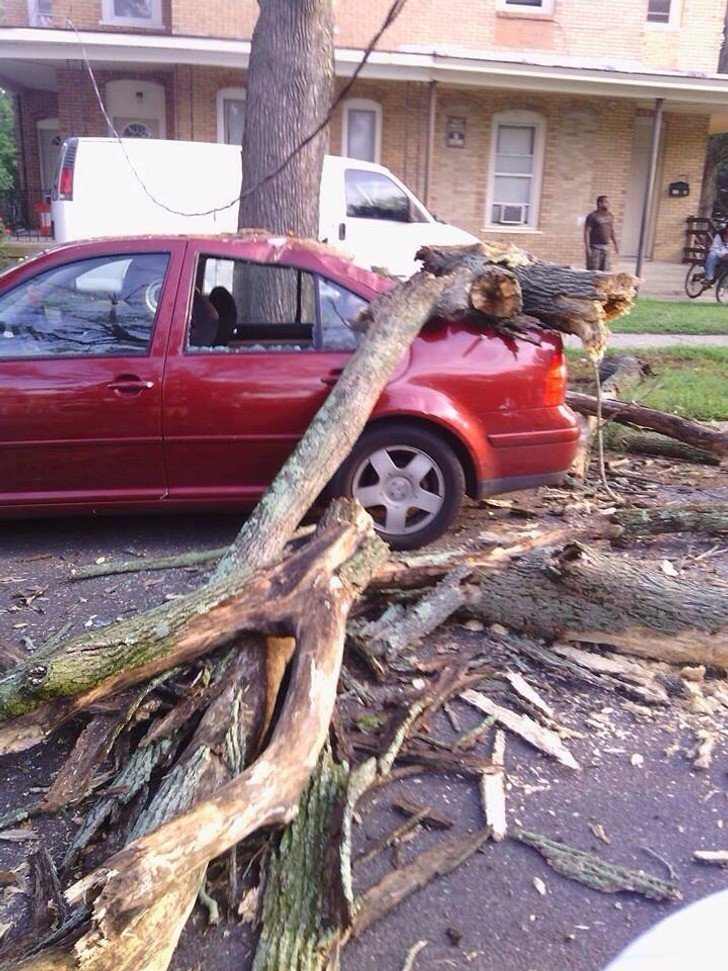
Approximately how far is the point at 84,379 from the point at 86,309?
0.46 metres

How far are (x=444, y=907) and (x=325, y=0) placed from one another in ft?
23.2

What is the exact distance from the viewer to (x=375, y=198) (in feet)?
48.4

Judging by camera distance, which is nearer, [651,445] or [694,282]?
[651,445]

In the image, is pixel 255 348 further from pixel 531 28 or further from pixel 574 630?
pixel 531 28

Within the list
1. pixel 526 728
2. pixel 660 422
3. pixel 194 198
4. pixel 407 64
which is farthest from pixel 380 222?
pixel 526 728

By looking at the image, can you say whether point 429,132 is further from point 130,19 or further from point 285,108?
point 285,108

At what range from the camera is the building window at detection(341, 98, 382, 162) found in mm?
18812

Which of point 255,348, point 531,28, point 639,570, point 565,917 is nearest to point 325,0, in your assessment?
point 255,348

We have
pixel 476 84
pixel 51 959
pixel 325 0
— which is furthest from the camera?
pixel 476 84

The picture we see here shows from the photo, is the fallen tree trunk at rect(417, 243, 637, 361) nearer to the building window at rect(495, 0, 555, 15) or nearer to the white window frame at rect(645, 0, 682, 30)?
the building window at rect(495, 0, 555, 15)

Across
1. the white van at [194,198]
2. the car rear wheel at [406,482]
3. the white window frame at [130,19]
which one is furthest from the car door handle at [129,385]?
the white window frame at [130,19]

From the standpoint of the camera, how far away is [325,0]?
761 cm

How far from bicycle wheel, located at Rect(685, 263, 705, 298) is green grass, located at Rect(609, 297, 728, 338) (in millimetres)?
815

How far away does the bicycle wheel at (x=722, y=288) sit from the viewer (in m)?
18.0
